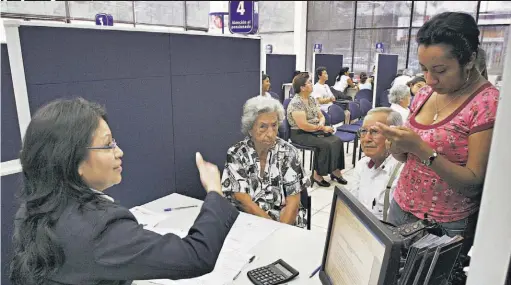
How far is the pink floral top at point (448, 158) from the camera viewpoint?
1248 millimetres

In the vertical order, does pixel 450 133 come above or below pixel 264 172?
above

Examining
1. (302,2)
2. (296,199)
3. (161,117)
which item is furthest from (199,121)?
(302,2)

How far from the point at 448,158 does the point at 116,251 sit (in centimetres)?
116

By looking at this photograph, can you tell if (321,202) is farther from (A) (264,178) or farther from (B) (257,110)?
(B) (257,110)

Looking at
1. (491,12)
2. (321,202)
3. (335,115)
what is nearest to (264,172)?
(321,202)

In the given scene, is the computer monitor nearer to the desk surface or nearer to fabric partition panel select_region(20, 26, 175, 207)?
the desk surface

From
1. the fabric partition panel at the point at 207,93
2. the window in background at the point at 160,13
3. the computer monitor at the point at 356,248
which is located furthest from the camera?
the window in background at the point at 160,13

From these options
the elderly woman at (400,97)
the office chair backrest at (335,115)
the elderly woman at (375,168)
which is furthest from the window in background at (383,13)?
the elderly woman at (375,168)

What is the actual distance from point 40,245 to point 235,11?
2763 mm

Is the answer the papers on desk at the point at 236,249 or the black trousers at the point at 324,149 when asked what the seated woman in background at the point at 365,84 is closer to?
the black trousers at the point at 324,149

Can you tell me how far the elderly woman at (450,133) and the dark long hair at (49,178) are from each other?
0.94 metres

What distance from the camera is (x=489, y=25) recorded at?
8.50m

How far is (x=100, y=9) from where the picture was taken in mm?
7633

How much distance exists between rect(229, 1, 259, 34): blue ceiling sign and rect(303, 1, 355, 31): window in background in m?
8.42
